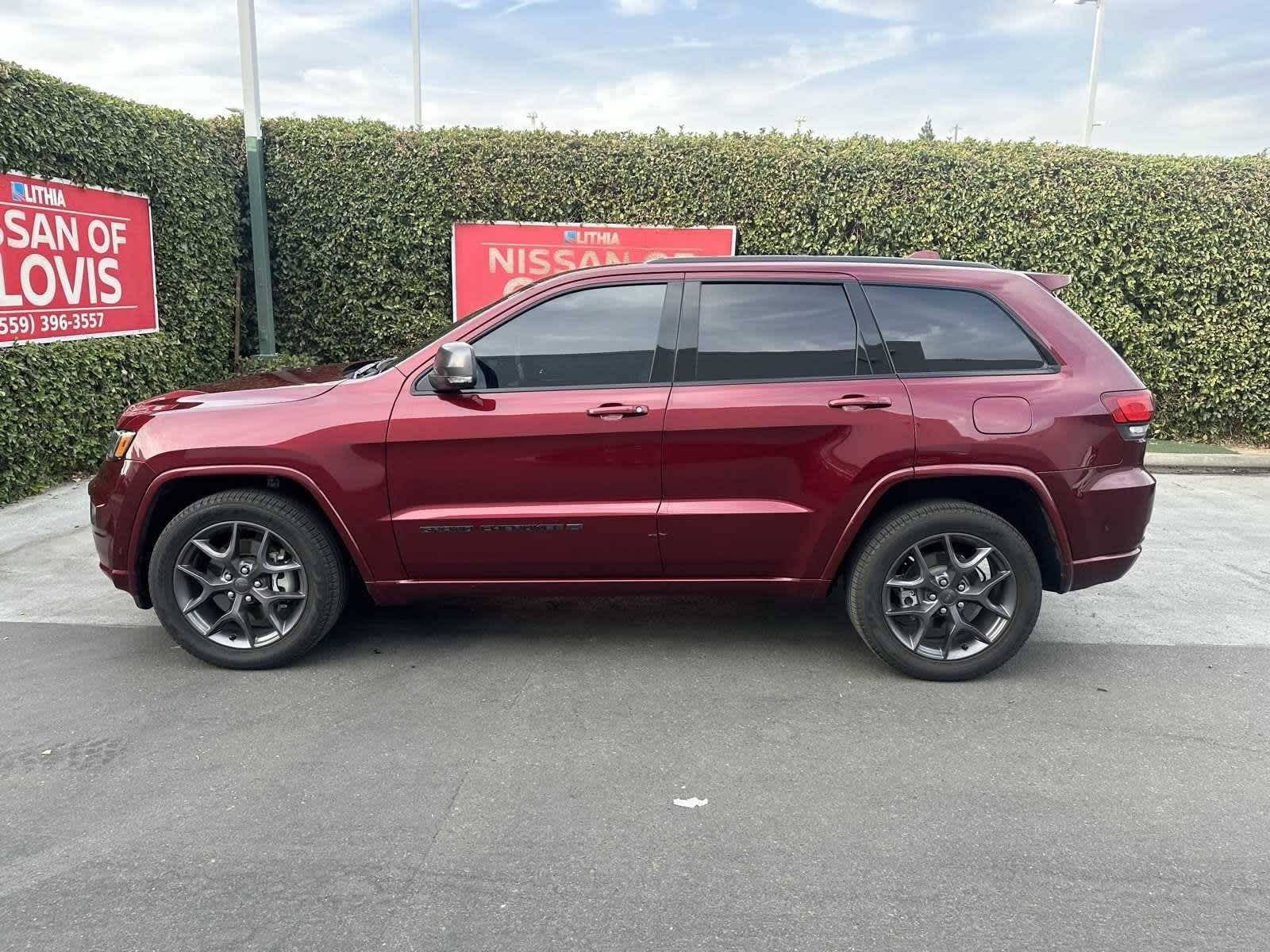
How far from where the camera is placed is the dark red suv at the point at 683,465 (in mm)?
3975

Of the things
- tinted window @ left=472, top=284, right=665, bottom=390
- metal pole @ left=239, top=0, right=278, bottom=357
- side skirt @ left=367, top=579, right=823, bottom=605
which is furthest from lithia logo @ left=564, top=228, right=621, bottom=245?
side skirt @ left=367, top=579, right=823, bottom=605

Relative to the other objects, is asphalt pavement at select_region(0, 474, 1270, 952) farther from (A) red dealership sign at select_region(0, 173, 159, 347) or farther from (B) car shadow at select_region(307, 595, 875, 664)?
(A) red dealership sign at select_region(0, 173, 159, 347)

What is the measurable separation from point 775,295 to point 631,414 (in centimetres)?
85

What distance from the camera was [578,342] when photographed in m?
4.13

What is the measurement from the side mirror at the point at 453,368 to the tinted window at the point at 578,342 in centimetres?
15

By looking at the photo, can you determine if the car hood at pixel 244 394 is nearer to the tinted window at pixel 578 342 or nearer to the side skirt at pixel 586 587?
the tinted window at pixel 578 342

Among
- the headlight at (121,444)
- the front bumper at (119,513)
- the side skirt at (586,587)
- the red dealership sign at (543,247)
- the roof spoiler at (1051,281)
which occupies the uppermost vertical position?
the red dealership sign at (543,247)

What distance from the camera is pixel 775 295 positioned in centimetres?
417

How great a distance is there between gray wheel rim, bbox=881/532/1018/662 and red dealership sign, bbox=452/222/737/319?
629cm

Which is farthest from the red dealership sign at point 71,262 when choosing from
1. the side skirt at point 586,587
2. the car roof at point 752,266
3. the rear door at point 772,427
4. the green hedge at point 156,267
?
the rear door at point 772,427

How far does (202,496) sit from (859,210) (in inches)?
287

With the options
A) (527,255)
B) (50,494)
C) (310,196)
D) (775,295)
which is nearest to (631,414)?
(775,295)

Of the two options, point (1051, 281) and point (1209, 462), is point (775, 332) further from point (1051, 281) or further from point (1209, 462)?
point (1209, 462)

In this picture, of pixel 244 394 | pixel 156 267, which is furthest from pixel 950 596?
pixel 156 267
